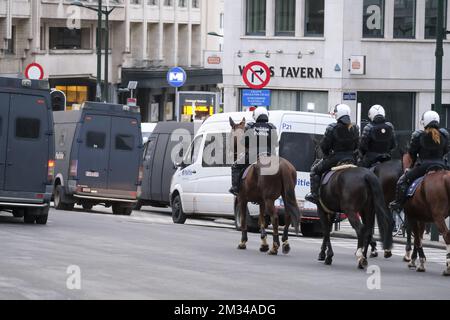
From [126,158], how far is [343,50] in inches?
507

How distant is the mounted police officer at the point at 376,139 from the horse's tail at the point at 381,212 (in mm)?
3410

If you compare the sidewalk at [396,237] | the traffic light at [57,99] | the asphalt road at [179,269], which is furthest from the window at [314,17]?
the asphalt road at [179,269]

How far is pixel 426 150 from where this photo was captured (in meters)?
19.1

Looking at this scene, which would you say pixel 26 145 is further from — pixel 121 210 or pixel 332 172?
pixel 121 210

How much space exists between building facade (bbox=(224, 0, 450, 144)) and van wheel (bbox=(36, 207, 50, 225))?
875 inches

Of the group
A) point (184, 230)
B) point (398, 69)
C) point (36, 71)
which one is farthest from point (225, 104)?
point (184, 230)

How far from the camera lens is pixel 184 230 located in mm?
27562

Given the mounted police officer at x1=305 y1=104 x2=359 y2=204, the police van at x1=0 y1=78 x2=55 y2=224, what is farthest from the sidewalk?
the mounted police officer at x1=305 y1=104 x2=359 y2=204

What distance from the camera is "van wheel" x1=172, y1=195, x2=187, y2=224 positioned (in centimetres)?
3284

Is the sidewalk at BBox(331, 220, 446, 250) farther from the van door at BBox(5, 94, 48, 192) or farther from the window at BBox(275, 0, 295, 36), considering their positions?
the window at BBox(275, 0, 295, 36)

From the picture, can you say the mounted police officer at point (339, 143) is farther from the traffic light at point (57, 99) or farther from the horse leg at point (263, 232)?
the traffic light at point (57, 99)

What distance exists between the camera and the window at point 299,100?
4944 centimetres
